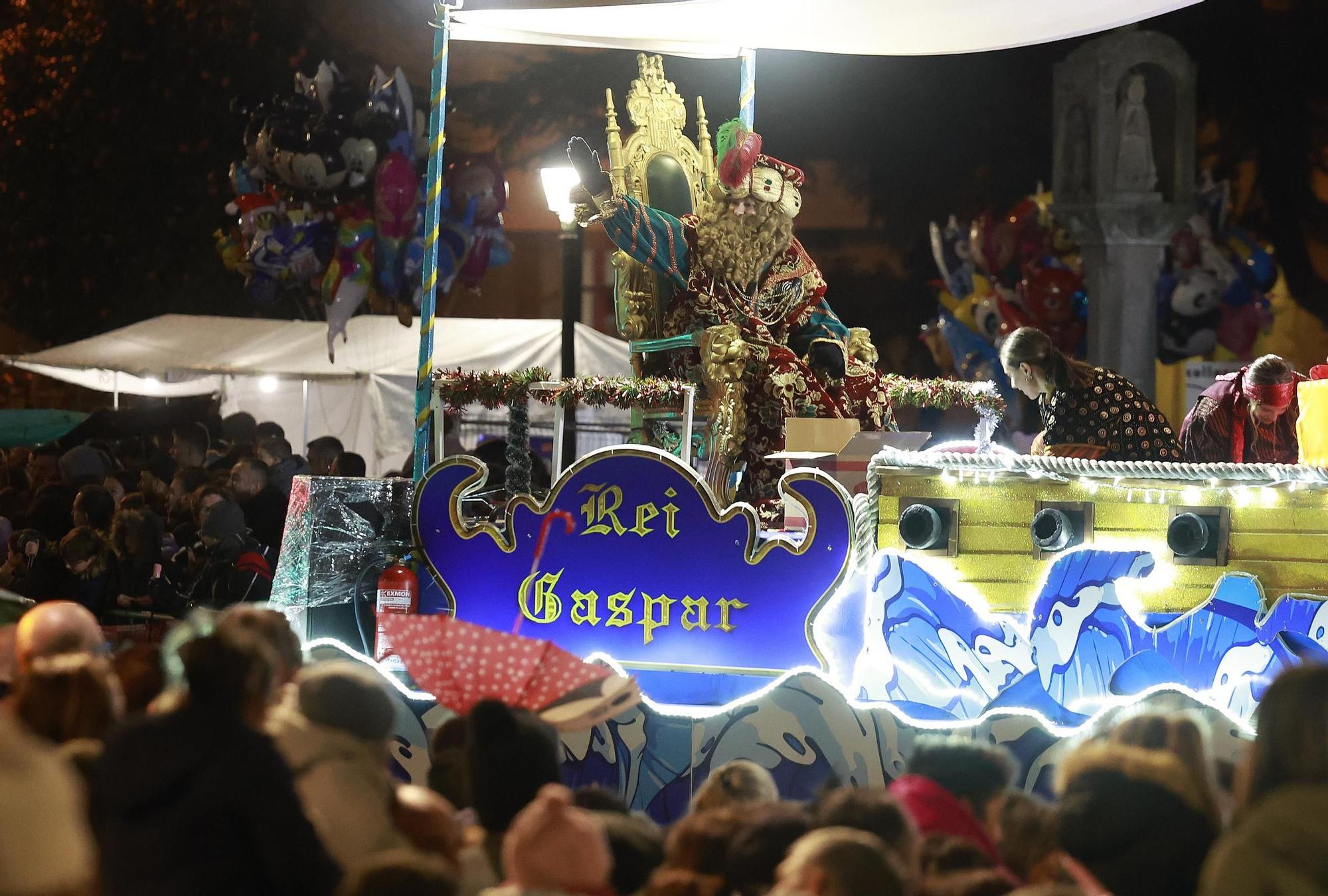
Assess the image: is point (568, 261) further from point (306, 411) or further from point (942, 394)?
point (306, 411)

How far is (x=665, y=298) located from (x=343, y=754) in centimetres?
515

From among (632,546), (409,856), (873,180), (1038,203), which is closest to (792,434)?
(632,546)

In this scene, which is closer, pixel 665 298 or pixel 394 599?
pixel 394 599

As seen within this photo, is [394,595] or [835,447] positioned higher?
[835,447]

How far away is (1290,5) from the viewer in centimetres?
1967

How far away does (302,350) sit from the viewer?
16281 mm

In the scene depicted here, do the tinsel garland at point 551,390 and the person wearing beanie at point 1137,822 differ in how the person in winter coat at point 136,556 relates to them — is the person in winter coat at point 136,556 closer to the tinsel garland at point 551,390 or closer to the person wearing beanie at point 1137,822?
the tinsel garland at point 551,390

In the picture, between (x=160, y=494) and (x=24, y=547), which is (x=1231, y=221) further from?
(x=24, y=547)

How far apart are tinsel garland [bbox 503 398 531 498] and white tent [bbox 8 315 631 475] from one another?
22.2 feet

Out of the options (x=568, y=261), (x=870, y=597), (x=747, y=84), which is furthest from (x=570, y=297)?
(x=870, y=597)

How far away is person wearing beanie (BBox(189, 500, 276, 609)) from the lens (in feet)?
24.5

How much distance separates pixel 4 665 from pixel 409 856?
213 cm

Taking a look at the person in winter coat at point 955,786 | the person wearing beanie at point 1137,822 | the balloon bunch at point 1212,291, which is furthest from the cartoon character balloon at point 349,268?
the person wearing beanie at point 1137,822

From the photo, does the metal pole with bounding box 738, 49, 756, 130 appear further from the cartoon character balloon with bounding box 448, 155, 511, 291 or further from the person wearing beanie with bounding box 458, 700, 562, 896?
the cartoon character balloon with bounding box 448, 155, 511, 291
